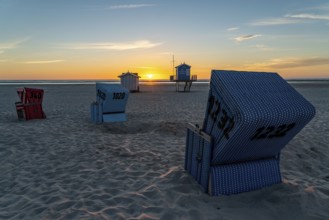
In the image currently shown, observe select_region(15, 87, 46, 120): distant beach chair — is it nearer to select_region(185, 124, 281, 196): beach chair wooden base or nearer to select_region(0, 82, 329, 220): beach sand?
select_region(0, 82, 329, 220): beach sand

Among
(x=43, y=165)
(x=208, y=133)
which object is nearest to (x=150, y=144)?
(x=43, y=165)

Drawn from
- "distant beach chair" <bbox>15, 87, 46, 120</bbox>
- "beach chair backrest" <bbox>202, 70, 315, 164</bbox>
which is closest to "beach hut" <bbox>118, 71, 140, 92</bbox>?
"distant beach chair" <bbox>15, 87, 46, 120</bbox>

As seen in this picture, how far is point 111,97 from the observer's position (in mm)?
11422

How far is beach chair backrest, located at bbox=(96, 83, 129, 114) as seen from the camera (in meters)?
11.3

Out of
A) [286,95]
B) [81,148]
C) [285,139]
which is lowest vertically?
[81,148]

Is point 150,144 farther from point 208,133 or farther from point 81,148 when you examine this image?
point 208,133

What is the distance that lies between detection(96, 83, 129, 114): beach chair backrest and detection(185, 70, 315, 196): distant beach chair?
7.02 m

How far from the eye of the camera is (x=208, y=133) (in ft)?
15.1

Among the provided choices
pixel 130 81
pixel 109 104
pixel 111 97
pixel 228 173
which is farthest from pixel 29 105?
pixel 130 81

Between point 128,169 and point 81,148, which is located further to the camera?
point 81,148

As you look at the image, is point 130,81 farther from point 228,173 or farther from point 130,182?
point 228,173

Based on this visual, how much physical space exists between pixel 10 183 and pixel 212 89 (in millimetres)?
4076

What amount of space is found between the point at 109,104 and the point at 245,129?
850 centimetres

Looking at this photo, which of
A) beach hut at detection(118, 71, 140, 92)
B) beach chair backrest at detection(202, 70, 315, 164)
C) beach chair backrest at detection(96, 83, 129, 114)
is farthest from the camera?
beach hut at detection(118, 71, 140, 92)
